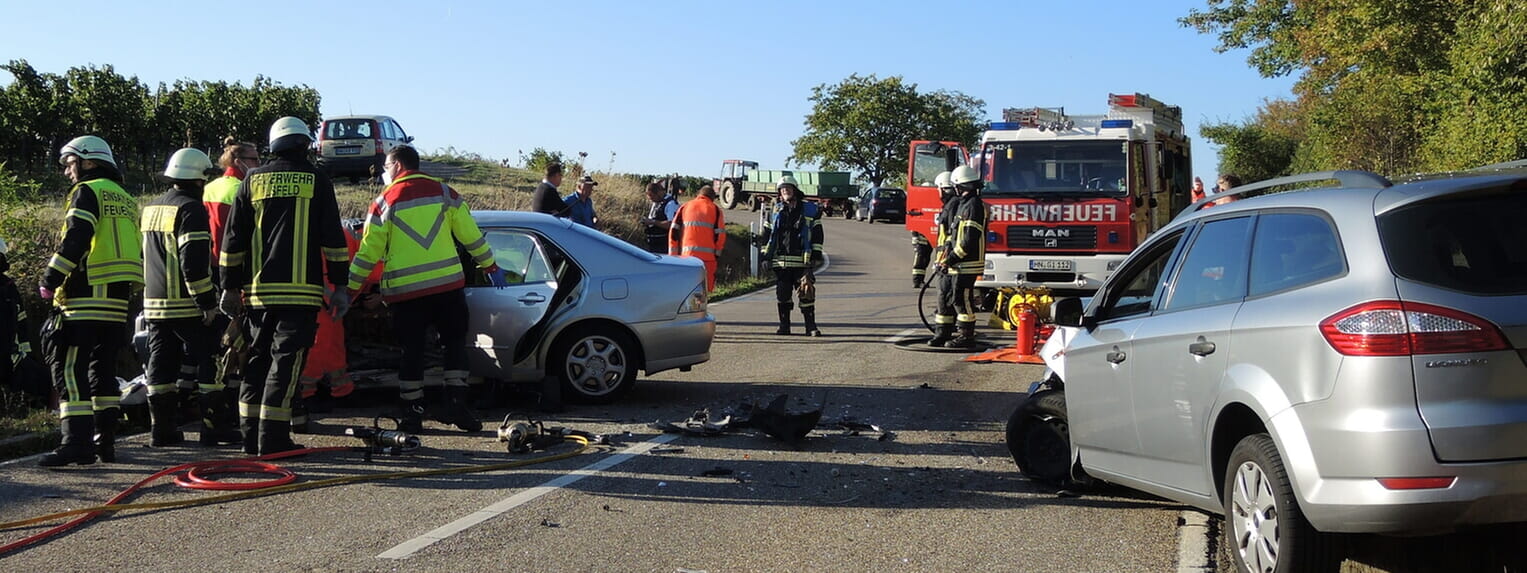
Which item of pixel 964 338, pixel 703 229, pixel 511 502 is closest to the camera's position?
pixel 511 502

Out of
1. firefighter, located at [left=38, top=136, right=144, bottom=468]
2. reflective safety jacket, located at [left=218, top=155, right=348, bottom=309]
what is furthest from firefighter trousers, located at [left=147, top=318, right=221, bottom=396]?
reflective safety jacket, located at [left=218, top=155, right=348, bottom=309]

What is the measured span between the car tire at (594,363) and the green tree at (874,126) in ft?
253

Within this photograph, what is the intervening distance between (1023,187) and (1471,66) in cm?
624

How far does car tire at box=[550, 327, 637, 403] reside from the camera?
9.16m

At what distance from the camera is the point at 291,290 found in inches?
287

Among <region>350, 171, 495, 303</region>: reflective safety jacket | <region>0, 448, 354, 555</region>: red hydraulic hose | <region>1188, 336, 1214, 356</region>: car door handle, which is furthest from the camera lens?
<region>350, 171, 495, 303</region>: reflective safety jacket

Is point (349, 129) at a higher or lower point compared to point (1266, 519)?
higher

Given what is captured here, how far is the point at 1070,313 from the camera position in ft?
20.1

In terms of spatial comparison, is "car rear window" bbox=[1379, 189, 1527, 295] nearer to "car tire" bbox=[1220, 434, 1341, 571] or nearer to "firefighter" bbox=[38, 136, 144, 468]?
"car tire" bbox=[1220, 434, 1341, 571]

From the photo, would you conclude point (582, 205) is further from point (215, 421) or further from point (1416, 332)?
point (1416, 332)

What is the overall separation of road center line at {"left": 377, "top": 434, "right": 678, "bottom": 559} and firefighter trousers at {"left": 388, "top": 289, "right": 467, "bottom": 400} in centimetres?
132

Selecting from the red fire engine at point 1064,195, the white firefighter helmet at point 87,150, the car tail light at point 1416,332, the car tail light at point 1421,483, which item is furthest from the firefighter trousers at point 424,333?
the red fire engine at point 1064,195

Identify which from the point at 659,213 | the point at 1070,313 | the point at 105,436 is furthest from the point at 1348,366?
the point at 659,213

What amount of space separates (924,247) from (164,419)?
16.0 metres
